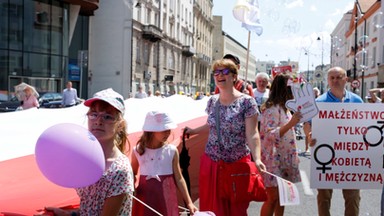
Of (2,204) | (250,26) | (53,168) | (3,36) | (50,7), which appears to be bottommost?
(2,204)

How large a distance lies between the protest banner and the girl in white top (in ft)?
6.39

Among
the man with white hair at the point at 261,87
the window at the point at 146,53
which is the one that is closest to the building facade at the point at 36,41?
the window at the point at 146,53

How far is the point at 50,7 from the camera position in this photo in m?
32.5

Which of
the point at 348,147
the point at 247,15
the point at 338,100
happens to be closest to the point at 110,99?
the point at 338,100

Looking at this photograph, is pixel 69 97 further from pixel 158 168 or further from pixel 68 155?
pixel 68 155

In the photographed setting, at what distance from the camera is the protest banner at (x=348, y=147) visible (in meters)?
5.06

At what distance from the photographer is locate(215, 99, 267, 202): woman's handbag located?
404 cm

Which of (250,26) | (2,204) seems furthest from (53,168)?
(250,26)

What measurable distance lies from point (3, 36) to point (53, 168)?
2848 centimetres

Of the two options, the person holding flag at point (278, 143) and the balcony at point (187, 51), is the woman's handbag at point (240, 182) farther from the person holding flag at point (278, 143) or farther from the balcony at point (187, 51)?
the balcony at point (187, 51)

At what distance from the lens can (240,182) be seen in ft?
13.3

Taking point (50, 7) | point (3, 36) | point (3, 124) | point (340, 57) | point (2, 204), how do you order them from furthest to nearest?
1. point (340, 57)
2. point (50, 7)
3. point (3, 36)
4. point (3, 124)
5. point (2, 204)

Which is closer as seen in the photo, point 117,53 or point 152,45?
point 117,53

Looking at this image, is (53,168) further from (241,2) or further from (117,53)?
(117,53)
